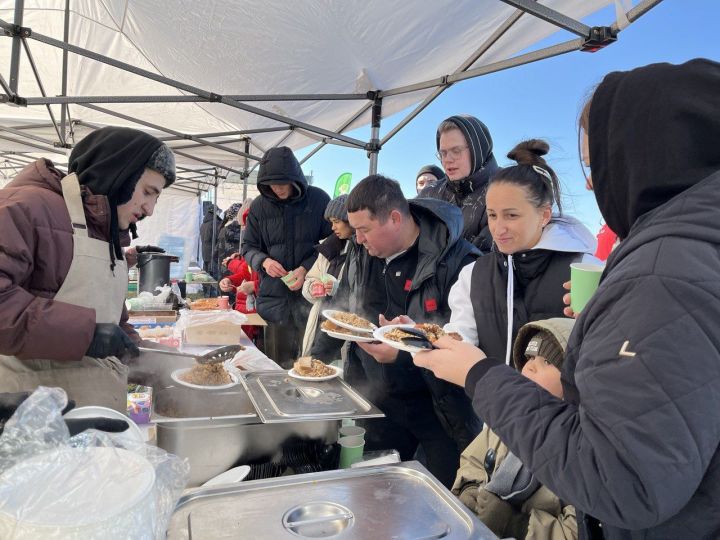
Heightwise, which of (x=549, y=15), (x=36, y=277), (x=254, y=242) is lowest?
(x=36, y=277)

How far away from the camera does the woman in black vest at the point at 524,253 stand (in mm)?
1825

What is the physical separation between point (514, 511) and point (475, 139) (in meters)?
2.14

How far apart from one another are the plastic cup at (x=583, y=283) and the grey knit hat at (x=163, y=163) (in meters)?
1.49

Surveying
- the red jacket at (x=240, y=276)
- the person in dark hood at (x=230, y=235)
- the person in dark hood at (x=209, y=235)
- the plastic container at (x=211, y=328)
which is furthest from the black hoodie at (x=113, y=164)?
the person in dark hood at (x=209, y=235)

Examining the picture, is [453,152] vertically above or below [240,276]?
above

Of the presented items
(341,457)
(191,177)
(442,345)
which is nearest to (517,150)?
(442,345)

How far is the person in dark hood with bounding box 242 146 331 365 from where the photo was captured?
12.9ft

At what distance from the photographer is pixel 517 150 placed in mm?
2016

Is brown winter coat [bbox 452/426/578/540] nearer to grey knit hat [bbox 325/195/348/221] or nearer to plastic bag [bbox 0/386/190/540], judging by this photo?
plastic bag [bbox 0/386/190/540]

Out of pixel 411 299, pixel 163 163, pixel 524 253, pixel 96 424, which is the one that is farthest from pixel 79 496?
pixel 411 299

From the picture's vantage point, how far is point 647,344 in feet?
2.14

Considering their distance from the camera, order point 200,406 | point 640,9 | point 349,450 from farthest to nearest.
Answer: point 640,9 → point 200,406 → point 349,450

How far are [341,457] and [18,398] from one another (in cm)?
93

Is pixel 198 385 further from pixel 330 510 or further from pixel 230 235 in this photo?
pixel 230 235
